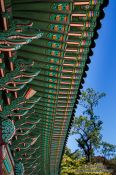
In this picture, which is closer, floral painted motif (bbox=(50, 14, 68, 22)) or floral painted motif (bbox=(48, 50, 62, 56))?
floral painted motif (bbox=(50, 14, 68, 22))

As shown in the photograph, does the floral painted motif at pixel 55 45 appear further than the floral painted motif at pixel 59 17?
Yes

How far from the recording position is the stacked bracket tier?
20.4 ft

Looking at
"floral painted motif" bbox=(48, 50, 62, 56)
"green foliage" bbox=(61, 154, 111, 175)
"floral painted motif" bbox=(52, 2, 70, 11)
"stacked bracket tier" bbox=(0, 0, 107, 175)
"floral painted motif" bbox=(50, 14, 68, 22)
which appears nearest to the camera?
"stacked bracket tier" bbox=(0, 0, 107, 175)

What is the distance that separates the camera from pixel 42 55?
820cm

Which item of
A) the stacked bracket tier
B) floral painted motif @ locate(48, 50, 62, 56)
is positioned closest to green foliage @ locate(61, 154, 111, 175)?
the stacked bracket tier

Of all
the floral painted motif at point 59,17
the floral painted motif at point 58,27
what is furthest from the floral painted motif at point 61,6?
the floral painted motif at point 58,27

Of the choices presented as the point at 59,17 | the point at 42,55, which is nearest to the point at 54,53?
the point at 42,55

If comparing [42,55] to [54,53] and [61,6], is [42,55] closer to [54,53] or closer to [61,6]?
[54,53]

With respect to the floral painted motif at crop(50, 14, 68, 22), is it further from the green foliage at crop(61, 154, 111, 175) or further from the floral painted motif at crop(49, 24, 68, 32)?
the green foliage at crop(61, 154, 111, 175)

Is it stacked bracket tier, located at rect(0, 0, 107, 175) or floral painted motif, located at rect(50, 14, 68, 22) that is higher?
floral painted motif, located at rect(50, 14, 68, 22)

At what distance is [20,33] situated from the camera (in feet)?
19.5

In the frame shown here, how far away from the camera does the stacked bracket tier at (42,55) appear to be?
623 centimetres

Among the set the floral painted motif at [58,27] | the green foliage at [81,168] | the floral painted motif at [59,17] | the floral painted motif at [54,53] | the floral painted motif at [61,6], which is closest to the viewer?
the floral painted motif at [61,6]

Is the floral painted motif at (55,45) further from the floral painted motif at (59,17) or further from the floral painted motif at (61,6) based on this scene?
the floral painted motif at (61,6)
